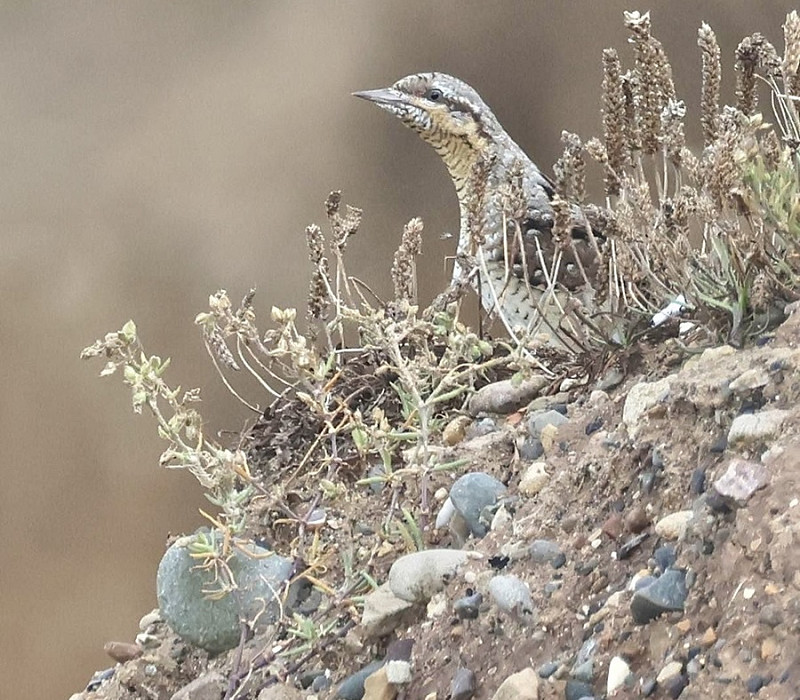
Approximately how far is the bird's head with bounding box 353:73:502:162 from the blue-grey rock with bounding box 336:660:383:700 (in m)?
1.30

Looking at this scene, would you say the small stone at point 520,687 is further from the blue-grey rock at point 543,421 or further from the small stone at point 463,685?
the blue-grey rock at point 543,421

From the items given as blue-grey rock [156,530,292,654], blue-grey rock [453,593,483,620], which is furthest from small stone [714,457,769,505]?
blue-grey rock [156,530,292,654]

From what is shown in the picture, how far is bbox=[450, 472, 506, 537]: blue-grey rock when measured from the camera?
1.07 meters

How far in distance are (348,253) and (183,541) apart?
1524 millimetres

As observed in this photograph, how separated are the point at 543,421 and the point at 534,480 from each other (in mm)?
156

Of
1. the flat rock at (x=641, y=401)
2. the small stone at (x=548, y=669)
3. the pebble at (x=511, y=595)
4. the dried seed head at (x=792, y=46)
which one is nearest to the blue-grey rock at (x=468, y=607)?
the pebble at (x=511, y=595)

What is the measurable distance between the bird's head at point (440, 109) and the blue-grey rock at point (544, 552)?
4.11ft

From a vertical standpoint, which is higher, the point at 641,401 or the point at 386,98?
the point at 386,98

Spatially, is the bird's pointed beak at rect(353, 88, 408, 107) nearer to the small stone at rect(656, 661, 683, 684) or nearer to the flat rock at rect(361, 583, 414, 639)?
the flat rock at rect(361, 583, 414, 639)

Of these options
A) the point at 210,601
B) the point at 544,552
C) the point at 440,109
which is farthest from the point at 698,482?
the point at 440,109

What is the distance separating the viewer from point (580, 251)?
181 cm

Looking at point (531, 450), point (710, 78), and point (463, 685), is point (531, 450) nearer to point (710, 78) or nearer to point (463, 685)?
point (463, 685)

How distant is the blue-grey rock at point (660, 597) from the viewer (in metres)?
0.70

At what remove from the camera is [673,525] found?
78 centimetres
